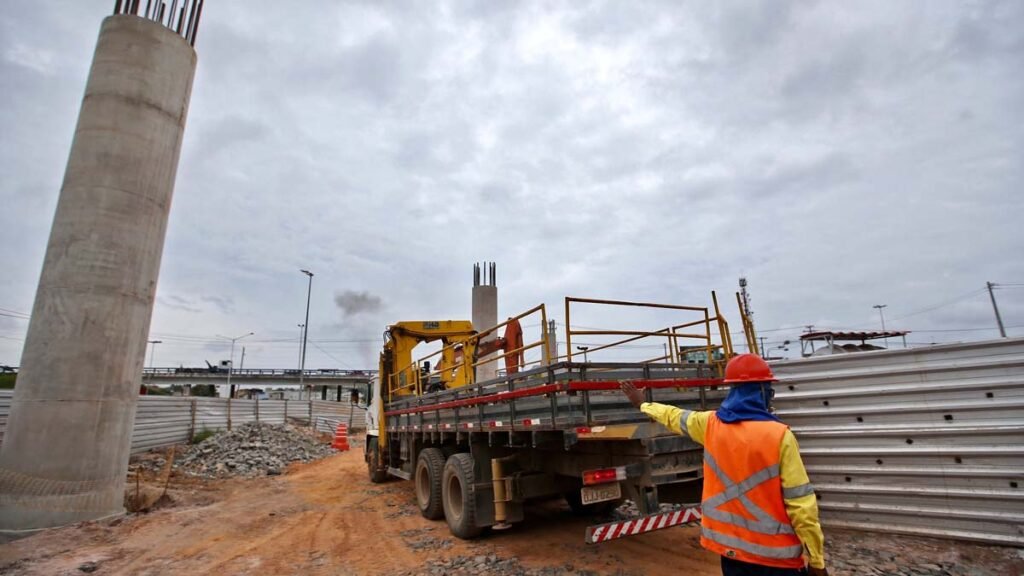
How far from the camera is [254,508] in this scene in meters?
9.73

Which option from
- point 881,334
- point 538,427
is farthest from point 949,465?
point 881,334

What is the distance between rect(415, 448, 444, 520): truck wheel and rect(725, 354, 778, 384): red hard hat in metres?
5.74

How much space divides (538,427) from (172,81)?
32.1ft

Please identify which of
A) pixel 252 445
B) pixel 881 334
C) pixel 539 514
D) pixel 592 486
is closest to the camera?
pixel 592 486

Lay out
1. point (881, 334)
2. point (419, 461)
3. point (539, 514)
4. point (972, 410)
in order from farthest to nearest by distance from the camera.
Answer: point (881, 334) → point (419, 461) → point (539, 514) → point (972, 410)

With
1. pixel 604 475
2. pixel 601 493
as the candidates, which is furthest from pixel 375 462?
pixel 604 475

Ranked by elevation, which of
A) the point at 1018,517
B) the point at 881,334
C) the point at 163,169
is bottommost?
the point at 1018,517

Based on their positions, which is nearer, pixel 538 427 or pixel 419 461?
pixel 538 427

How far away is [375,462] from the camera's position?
466 inches

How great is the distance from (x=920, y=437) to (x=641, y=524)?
133 inches

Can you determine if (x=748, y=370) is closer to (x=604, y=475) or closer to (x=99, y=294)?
(x=604, y=475)

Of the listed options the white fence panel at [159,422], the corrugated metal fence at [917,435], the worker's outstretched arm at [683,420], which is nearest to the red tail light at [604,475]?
the worker's outstretched arm at [683,420]

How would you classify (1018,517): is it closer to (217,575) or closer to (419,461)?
(419,461)

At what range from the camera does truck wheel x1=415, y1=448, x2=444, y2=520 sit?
7.66 meters
